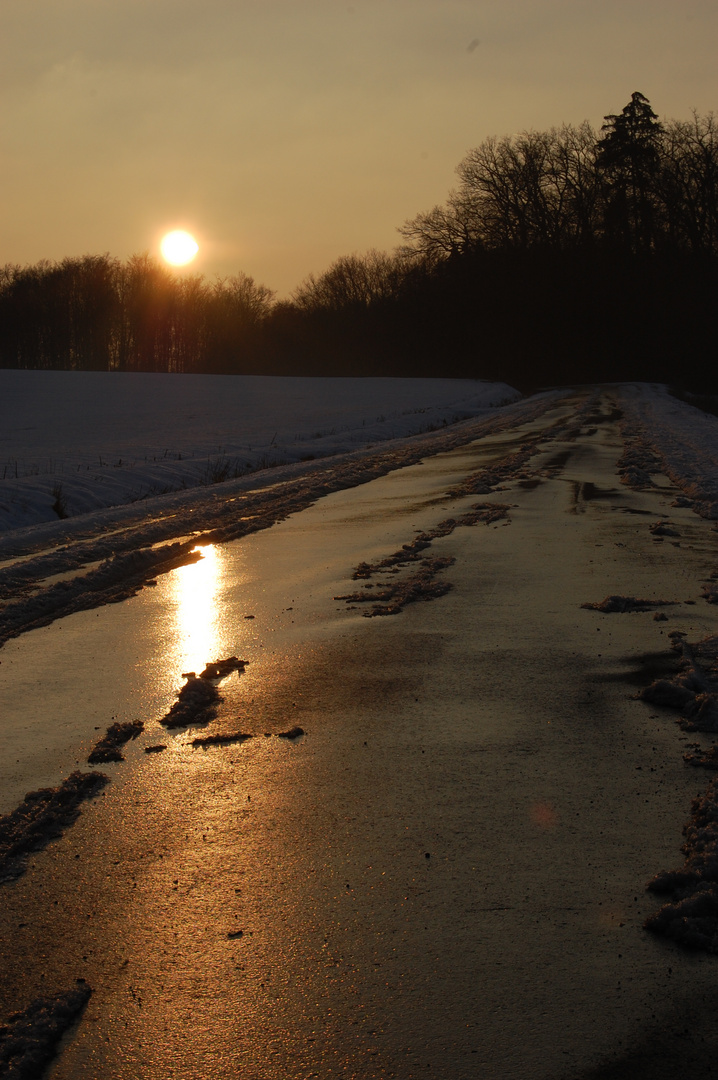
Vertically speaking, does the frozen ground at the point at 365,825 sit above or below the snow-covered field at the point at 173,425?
below

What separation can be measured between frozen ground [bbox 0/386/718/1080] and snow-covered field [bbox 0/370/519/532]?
6.58m

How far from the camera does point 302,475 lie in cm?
1593

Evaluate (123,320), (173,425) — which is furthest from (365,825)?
(123,320)

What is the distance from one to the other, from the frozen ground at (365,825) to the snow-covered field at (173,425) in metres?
6.58

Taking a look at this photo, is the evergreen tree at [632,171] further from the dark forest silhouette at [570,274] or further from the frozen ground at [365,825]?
the frozen ground at [365,825]

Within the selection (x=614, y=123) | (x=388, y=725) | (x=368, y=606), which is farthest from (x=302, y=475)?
(x=614, y=123)

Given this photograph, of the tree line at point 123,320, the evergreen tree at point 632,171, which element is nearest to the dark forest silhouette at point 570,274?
the evergreen tree at point 632,171

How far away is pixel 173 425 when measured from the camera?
30.0m

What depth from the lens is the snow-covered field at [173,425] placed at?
582 inches

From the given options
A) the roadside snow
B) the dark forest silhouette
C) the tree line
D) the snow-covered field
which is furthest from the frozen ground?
the tree line

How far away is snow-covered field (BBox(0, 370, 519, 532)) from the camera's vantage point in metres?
14.8

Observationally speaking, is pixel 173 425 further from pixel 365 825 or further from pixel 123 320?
pixel 123 320

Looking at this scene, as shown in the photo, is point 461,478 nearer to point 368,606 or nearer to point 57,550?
point 57,550

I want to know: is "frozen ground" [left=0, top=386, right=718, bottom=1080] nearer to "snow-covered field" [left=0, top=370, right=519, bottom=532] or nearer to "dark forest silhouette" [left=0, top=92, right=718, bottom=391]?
"snow-covered field" [left=0, top=370, right=519, bottom=532]
